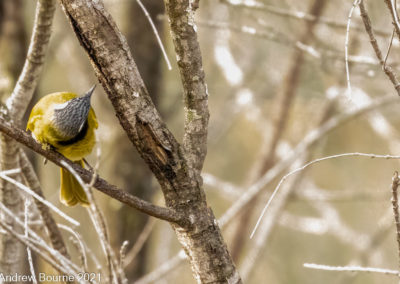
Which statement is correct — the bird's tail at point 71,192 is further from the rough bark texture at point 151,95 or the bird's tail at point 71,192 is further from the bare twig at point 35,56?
the rough bark texture at point 151,95

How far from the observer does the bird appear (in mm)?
2508

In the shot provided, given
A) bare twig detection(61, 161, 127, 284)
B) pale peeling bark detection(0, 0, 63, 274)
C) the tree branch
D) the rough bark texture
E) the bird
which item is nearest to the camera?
bare twig detection(61, 161, 127, 284)

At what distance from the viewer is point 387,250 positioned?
7754mm

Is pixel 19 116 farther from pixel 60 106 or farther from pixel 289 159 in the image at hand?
pixel 289 159

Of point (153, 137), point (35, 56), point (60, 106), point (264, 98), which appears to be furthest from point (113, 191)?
point (264, 98)

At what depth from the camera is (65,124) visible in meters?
2.51

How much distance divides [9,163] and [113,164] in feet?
8.35

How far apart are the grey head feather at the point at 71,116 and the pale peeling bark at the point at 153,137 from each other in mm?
898

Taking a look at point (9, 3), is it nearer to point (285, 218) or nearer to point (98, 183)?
point (98, 183)

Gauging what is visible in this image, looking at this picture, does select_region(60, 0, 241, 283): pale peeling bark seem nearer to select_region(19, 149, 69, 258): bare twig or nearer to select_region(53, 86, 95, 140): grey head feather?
select_region(19, 149, 69, 258): bare twig

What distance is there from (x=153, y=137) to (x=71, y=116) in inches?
39.4

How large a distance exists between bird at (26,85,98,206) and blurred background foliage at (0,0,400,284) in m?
0.97

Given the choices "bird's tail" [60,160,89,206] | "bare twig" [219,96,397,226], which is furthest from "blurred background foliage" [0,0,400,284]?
"bird's tail" [60,160,89,206]

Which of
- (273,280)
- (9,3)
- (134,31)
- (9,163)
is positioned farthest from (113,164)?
(273,280)
